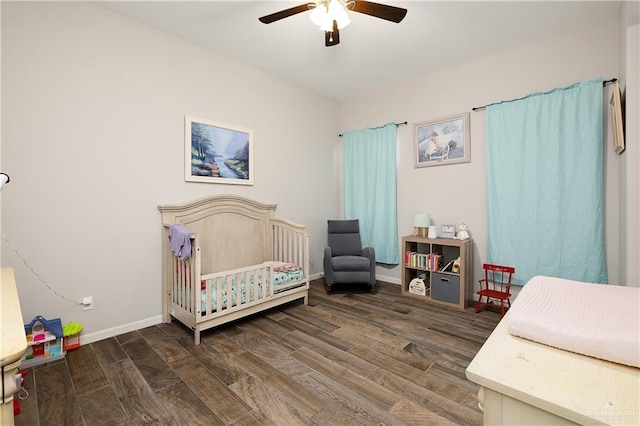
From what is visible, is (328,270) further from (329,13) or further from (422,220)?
(329,13)

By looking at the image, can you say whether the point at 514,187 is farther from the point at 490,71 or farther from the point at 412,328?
the point at 412,328

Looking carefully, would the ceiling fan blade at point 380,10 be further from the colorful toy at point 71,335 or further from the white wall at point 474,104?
the colorful toy at point 71,335

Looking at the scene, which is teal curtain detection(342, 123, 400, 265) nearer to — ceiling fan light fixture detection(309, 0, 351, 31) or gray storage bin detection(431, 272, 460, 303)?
gray storage bin detection(431, 272, 460, 303)

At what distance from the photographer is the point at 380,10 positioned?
1885 mm

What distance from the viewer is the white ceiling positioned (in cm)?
234

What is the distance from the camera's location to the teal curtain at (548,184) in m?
2.51

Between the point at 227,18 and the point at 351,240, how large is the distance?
2753 mm

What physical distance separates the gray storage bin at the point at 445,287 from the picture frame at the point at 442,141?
4.37 ft

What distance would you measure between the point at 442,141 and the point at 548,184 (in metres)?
1.16

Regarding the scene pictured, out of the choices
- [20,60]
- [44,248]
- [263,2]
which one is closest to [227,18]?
[263,2]

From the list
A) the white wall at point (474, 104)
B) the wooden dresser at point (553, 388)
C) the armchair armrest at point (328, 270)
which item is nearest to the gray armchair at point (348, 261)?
the armchair armrest at point (328, 270)

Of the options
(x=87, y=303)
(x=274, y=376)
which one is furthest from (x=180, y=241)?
(x=274, y=376)

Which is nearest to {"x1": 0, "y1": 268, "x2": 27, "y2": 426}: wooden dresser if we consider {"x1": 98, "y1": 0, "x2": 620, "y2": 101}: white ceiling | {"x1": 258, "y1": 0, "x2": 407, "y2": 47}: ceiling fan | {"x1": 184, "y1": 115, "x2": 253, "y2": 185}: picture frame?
{"x1": 184, "y1": 115, "x2": 253, "y2": 185}: picture frame

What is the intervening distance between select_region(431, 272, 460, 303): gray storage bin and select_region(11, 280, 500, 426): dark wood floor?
14.8 inches
